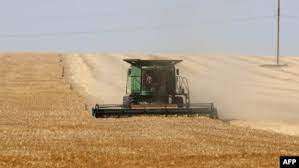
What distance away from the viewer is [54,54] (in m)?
93.0

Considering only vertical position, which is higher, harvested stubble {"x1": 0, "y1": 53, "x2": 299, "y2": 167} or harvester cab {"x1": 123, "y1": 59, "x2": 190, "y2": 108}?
harvester cab {"x1": 123, "y1": 59, "x2": 190, "y2": 108}

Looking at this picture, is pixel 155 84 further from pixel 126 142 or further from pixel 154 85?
pixel 126 142

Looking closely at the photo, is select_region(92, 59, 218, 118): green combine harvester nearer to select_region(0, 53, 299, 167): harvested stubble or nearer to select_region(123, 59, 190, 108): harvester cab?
select_region(123, 59, 190, 108): harvester cab

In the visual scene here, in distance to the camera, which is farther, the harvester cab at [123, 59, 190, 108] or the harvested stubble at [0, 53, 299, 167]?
the harvester cab at [123, 59, 190, 108]

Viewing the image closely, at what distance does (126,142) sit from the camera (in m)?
23.2

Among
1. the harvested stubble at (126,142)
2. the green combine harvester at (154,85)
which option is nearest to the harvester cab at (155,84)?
the green combine harvester at (154,85)

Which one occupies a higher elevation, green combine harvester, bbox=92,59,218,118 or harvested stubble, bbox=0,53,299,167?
green combine harvester, bbox=92,59,218,118

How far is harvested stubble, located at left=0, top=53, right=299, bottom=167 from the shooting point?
18938 millimetres

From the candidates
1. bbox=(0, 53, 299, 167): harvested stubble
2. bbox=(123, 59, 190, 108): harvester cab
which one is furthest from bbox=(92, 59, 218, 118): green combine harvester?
bbox=(0, 53, 299, 167): harvested stubble

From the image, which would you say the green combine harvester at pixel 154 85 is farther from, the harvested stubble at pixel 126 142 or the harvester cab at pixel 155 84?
the harvested stubble at pixel 126 142

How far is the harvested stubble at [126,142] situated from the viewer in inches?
746

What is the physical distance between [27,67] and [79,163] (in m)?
59.8

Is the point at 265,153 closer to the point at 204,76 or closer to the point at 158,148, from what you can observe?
the point at 158,148

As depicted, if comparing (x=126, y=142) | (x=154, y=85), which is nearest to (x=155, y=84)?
(x=154, y=85)
